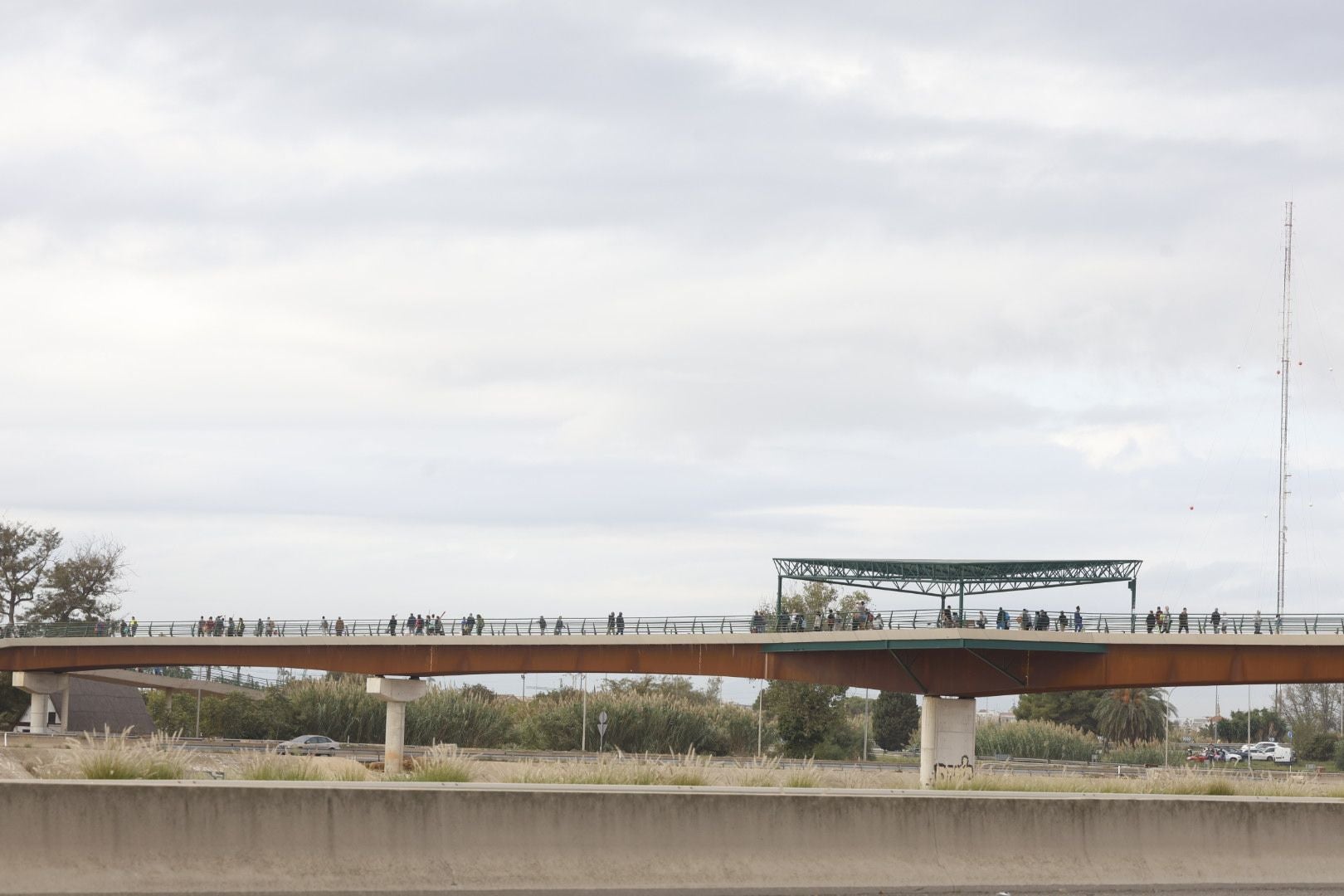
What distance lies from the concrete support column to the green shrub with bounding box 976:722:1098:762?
3506 centimetres

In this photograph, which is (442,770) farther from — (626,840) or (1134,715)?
(1134,715)

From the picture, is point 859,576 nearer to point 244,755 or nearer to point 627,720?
point 627,720

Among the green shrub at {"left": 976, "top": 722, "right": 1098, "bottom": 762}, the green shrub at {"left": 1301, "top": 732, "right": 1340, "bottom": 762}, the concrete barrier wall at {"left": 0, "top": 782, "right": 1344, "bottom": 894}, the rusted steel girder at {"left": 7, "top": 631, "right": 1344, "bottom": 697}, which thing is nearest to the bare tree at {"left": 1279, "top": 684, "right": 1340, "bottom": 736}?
the green shrub at {"left": 1301, "top": 732, "right": 1340, "bottom": 762}

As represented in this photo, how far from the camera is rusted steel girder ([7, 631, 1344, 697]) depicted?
5166 centimetres

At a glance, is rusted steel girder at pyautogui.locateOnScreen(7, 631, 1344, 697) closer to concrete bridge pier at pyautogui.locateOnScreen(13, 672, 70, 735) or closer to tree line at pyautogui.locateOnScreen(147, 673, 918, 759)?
concrete bridge pier at pyautogui.locateOnScreen(13, 672, 70, 735)

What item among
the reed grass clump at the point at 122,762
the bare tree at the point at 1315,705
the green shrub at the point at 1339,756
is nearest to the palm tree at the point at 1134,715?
the green shrub at the point at 1339,756

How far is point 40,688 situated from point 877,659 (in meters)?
52.2

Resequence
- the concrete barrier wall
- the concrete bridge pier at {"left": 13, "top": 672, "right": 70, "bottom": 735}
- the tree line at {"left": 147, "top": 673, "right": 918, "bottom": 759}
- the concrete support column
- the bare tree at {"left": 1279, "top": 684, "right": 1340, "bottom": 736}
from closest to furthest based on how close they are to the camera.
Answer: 1. the concrete barrier wall
2. the concrete support column
3. the concrete bridge pier at {"left": 13, "top": 672, "right": 70, "bottom": 735}
4. the tree line at {"left": 147, "top": 673, "right": 918, "bottom": 759}
5. the bare tree at {"left": 1279, "top": 684, "right": 1340, "bottom": 736}

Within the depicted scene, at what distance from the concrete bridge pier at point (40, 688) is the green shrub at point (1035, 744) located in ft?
182

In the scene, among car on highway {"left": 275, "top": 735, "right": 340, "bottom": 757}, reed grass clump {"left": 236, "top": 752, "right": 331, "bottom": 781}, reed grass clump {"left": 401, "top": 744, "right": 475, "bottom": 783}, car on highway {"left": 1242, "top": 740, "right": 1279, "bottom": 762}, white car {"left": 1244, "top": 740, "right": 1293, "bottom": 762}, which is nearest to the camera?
reed grass clump {"left": 236, "top": 752, "right": 331, "bottom": 781}

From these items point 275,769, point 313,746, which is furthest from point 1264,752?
point 275,769

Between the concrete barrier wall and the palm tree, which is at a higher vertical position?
the concrete barrier wall

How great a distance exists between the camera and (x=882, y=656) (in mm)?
56375

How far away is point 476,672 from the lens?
2655 inches
